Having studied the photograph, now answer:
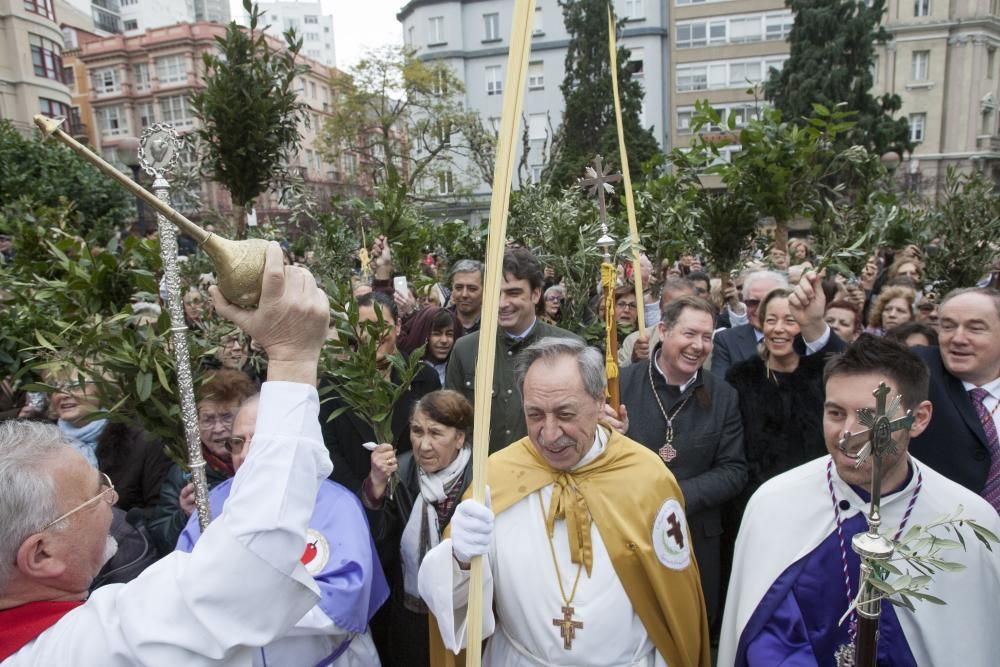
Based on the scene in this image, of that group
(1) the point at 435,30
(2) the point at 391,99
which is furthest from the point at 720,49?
(2) the point at 391,99

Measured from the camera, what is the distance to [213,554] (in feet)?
4.53

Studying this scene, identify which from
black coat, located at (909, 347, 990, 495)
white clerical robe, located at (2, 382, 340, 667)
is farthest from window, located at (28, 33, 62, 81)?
black coat, located at (909, 347, 990, 495)

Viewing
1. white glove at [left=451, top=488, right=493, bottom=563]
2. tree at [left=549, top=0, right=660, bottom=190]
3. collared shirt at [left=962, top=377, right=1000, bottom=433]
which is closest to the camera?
white glove at [left=451, top=488, right=493, bottom=563]

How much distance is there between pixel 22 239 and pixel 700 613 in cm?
458

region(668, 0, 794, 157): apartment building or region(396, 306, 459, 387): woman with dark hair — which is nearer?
region(396, 306, 459, 387): woman with dark hair

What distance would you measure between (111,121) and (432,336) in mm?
58021

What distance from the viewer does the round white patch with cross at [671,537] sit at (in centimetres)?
260

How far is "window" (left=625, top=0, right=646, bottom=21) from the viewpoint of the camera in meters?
39.3

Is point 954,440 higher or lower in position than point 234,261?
lower

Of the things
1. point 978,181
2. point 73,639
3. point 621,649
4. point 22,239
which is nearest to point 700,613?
point 621,649

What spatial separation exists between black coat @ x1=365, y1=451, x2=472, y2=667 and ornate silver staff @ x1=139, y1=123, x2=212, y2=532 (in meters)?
1.12

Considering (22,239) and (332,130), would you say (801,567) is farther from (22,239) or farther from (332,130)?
(332,130)

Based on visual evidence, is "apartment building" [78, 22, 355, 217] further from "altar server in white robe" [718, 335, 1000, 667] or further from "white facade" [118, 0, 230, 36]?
"altar server in white robe" [718, 335, 1000, 667]

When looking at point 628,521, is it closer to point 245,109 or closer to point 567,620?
point 567,620
